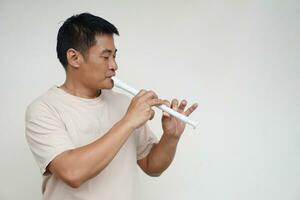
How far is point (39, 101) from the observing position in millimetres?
1134

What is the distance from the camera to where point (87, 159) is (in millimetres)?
1002

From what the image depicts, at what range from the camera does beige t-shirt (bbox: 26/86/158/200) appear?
→ 1.07 m

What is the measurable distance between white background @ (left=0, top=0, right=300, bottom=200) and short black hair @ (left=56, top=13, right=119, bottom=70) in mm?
560

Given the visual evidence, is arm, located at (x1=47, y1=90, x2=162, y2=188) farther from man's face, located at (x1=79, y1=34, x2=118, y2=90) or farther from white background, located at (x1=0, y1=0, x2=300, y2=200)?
white background, located at (x1=0, y1=0, x2=300, y2=200)

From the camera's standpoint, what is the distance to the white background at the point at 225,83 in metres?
1.77

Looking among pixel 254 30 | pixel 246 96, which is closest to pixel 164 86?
pixel 246 96

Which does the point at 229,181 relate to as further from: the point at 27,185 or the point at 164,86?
the point at 27,185

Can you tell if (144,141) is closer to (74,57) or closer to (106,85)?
(106,85)

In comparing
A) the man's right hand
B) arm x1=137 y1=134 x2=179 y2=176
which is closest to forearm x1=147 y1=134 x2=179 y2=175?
arm x1=137 y1=134 x2=179 y2=176

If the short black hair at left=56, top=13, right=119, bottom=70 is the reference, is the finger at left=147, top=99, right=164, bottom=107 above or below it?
below

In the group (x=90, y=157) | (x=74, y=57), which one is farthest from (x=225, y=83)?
(x=90, y=157)

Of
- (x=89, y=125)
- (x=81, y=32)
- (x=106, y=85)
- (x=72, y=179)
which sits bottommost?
(x=72, y=179)

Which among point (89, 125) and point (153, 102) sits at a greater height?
point (153, 102)

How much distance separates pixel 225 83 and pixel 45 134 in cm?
100
